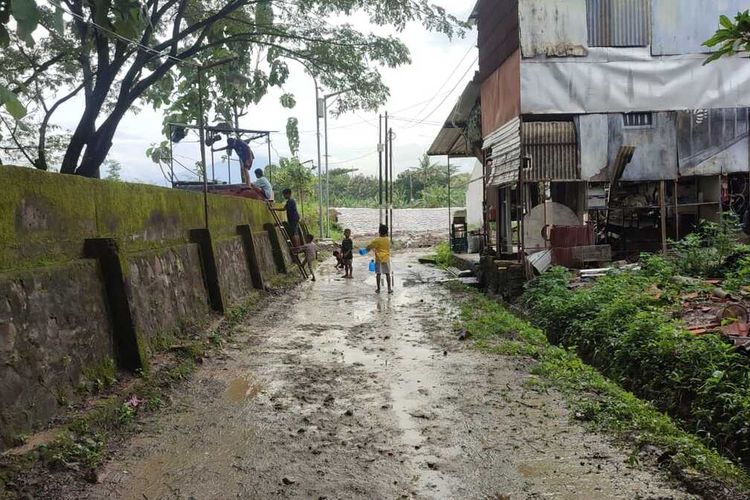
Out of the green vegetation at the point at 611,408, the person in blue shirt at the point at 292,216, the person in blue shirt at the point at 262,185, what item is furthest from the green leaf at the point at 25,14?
the person in blue shirt at the point at 292,216

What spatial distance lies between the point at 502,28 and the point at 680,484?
455 inches

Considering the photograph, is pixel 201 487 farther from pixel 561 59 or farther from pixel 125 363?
pixel 561 59

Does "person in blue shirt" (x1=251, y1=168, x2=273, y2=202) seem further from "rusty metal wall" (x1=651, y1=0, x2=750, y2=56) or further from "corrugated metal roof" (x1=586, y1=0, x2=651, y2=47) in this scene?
"rusty metal wall" (x1=651, y1=0, x2=750, y2=56)

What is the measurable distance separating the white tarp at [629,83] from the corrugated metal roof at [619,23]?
0.65ft

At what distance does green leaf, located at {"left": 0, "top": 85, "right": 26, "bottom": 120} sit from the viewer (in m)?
2.97

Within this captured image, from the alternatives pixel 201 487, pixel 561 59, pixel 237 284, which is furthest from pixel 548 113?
pixel 201 487

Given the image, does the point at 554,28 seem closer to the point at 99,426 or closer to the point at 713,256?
the point at 713,256

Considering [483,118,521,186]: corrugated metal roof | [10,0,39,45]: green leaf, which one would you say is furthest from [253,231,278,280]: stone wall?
[10,0,39,45]: green leaf

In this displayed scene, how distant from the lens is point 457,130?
18.0m

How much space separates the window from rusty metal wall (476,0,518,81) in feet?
9.14

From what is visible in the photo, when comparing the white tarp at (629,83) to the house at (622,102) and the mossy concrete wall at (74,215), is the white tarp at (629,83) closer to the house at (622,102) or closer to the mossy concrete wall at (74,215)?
the house at (622,102)

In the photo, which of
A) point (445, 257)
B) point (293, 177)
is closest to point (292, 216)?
point (445, 257)

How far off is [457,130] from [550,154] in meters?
6.45

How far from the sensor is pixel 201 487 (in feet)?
12.3
